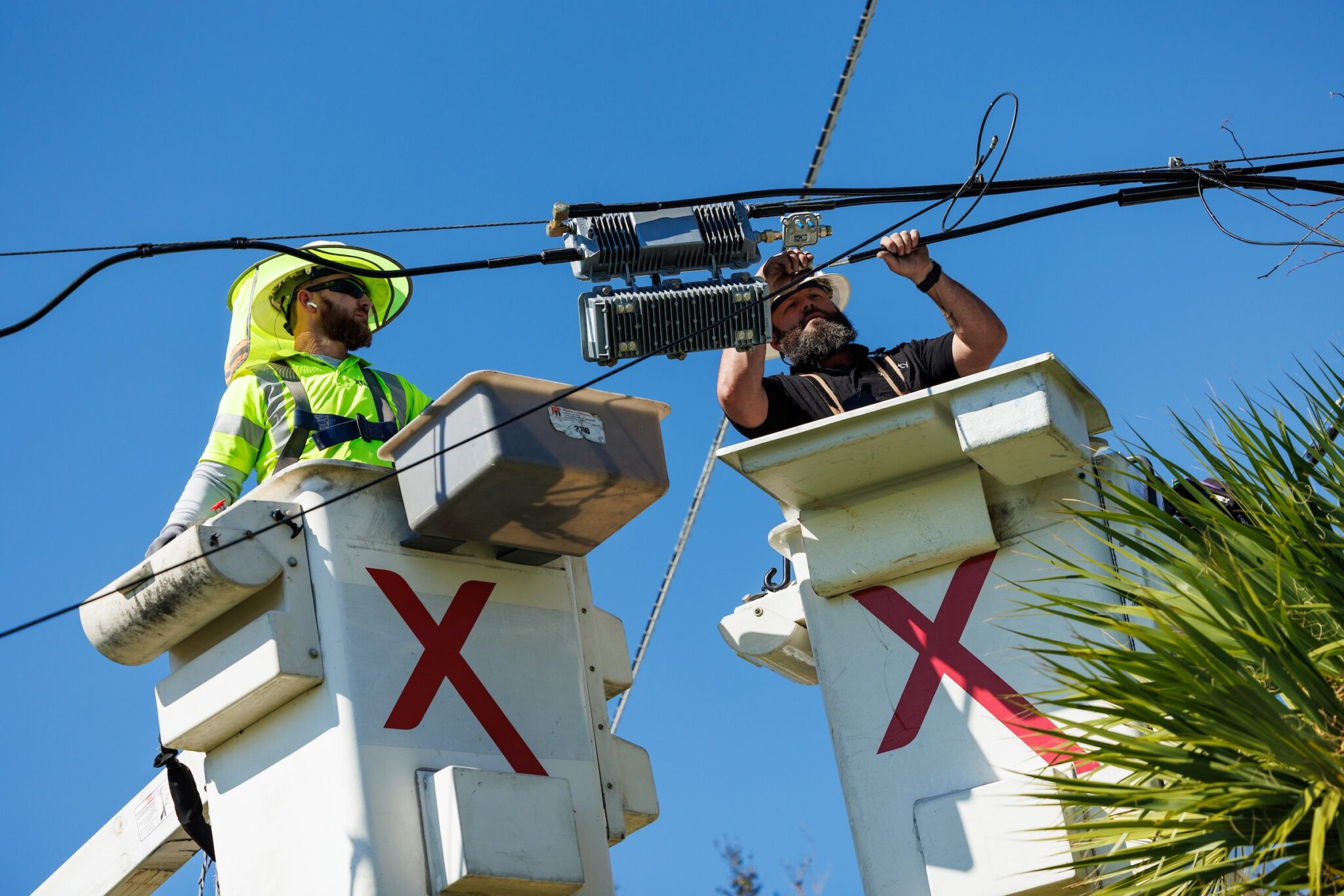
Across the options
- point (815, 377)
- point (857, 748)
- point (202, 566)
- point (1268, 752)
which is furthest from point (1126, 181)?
point (202, 566)

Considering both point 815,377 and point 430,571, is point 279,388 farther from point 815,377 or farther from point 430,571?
point 815,377

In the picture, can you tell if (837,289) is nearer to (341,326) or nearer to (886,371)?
(886,371)

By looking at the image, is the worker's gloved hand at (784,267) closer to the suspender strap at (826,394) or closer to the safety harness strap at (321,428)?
the suspender strap at (826,394)

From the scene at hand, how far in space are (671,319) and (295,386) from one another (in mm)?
1740

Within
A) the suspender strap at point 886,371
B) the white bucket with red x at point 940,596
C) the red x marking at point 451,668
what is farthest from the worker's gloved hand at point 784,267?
the red x marking at point 451,668

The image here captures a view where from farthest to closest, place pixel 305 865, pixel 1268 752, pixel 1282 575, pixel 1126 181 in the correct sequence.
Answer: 1. pixel 1126 181
2. pixel 305 865
3. pixel 1282 575
4. pixel 1268 752

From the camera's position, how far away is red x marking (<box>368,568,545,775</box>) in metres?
6.94

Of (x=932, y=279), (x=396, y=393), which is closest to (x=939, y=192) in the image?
(x=932, y=279)

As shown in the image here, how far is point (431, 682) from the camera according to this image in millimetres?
6938

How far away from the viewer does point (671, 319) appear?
272 inches

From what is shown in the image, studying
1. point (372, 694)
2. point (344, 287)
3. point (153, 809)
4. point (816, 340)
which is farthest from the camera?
point (153, 809)

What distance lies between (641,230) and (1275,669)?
290cm

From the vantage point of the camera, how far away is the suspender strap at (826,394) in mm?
7891

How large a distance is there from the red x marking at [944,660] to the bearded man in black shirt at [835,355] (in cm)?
85
